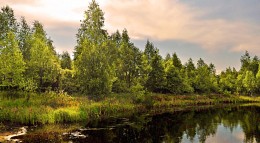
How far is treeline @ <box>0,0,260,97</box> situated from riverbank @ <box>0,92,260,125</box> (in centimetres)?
212

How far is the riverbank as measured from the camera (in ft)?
105

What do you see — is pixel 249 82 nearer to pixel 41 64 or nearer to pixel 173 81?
pixel 173 81

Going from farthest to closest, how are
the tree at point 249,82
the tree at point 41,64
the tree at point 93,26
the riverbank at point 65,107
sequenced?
1. the tree at point 249,82
2. the tree at point 93,26
3. the tree at point 41,64
4. the riverbank at point 65,107

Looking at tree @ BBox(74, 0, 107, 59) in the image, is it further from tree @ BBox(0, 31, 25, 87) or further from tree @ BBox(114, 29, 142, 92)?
tree @ BBox(0, 31, 25, 87)

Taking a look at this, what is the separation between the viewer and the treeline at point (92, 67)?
4062 cm

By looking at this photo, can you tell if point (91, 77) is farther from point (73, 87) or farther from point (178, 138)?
point (178, 138)

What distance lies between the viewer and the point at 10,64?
37812 mm

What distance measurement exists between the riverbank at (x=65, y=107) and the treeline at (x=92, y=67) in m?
2.12

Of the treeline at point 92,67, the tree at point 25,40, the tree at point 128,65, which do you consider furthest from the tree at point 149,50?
the tree at point 25,40

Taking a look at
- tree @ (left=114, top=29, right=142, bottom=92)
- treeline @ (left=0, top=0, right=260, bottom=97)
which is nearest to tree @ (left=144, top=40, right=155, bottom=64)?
treeline @ (left=0, top=0, right=260, bottom=97)

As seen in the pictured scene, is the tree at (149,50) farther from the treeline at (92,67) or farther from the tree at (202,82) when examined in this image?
the tree at (202,82)

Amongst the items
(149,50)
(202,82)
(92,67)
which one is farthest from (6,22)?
(202,82)

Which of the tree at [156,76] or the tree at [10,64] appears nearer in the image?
the tree at [10,64]

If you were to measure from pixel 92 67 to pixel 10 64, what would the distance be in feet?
42.5
